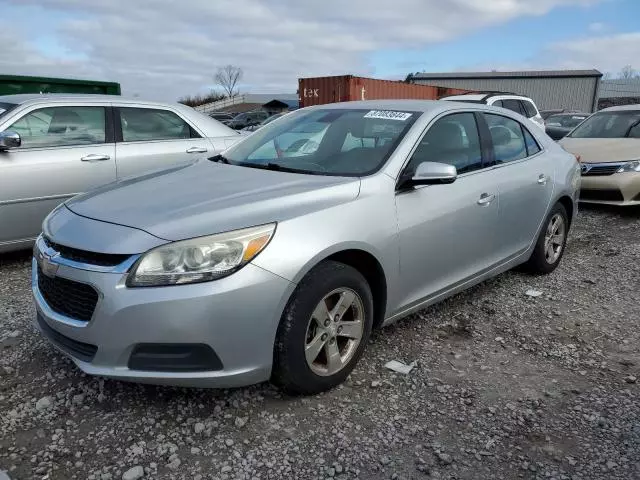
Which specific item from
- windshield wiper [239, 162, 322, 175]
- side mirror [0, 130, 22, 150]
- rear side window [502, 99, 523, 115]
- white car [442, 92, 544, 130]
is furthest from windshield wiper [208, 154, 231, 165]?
rear side window [502, 99, 523, 115]

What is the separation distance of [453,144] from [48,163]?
139 inches

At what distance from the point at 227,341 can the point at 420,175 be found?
4.71 feet

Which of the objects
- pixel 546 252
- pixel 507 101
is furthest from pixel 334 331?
pixel 507 101

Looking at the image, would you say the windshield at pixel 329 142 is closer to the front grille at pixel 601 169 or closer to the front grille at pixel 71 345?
the front grille at pixel 71 345

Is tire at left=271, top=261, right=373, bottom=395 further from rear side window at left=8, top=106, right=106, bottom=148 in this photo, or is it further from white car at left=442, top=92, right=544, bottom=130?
white car at left=442, top=92, right=544, bottom=130

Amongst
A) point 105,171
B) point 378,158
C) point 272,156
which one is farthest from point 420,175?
point 105,171

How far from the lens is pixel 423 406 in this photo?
2822mm

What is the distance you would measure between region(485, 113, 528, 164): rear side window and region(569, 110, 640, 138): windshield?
4897 mm

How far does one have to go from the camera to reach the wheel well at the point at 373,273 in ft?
9.49

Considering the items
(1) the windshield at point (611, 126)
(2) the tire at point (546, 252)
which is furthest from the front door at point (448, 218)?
(1) the windshield at point (611, 126)

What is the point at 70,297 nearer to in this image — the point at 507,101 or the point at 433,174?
the point at 433,174

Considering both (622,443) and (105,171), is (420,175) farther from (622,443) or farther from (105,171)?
(105,171)

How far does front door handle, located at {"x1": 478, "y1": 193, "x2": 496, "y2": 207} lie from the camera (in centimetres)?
368

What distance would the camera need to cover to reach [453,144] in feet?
12.1
